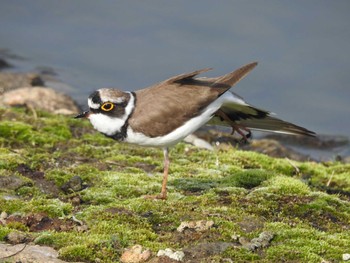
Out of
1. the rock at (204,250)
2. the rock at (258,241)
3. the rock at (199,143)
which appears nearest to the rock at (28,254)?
the rock at (204,250)

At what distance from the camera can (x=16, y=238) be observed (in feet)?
25.7

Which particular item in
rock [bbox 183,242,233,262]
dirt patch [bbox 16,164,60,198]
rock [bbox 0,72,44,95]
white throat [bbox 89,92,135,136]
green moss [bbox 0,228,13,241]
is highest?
white throat [bbox 89,92,135,136]

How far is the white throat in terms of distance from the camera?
9484 mm

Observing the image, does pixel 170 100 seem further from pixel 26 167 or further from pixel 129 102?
pixel 26 167

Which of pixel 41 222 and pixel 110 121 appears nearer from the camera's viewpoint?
pixel 41 222

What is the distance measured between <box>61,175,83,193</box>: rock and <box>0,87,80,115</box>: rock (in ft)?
19.8

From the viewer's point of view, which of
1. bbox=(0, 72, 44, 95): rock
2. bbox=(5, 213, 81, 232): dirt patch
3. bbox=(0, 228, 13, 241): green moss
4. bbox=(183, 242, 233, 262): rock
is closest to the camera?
bbox=(183, 242, 233, 262): rock

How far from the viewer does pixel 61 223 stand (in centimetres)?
848

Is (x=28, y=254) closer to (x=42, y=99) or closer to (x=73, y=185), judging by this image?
(x=73, y=185)

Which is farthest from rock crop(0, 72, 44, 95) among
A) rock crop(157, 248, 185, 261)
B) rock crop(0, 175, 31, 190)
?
rock crop(157, 248, 185, 261)

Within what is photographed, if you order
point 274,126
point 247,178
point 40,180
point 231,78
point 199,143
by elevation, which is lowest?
point 199,143

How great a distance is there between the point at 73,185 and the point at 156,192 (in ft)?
3.52

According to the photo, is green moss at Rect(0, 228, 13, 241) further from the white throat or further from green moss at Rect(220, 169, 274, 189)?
green moss at Rect(220, 169, 274, 189)

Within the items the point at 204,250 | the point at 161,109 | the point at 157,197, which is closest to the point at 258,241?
the point at 204,250
